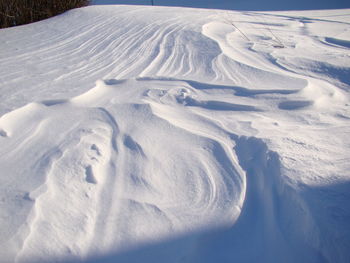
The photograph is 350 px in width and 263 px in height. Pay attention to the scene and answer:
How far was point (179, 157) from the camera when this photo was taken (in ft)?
3.41

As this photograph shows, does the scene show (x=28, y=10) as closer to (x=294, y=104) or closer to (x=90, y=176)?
(x=90, y=176)

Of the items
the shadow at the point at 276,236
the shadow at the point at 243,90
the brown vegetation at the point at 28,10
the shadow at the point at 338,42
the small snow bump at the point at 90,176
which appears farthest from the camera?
the brown vegetation at the point at 28,10

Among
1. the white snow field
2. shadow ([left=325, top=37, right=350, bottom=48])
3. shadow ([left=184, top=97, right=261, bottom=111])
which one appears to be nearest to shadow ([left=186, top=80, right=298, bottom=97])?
the white snow field

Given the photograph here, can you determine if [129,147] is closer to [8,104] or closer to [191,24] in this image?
[8,104]

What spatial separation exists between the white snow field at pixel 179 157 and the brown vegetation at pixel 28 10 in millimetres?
1892

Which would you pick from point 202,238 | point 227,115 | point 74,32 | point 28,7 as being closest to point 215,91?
point 227,115

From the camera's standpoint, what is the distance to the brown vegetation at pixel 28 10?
349 cm

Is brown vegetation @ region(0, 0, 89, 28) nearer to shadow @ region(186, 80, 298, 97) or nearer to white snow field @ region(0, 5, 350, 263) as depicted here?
white snow field @ region(0, 5, 350, 263)

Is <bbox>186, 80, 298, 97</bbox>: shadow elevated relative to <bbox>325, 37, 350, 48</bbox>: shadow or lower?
lower

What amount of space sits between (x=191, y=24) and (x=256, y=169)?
196 cm

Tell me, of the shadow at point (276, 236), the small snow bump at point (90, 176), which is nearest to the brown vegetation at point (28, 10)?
the small snow bump at point (90, 176)

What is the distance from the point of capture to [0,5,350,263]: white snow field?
76 cm

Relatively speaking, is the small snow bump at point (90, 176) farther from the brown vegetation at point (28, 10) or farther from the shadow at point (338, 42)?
the brown vegetation at point (28, 10)

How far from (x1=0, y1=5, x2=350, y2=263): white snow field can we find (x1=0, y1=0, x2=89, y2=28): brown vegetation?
1.89m
